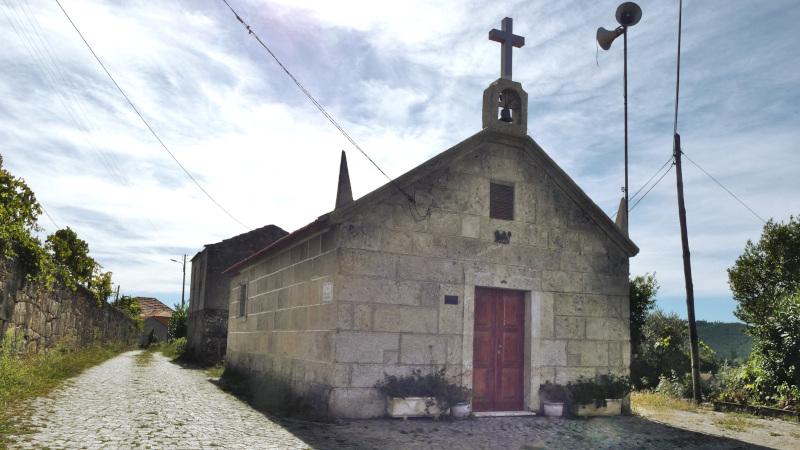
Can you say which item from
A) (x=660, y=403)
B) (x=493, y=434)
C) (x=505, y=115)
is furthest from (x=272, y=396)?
(x=660, y=403)

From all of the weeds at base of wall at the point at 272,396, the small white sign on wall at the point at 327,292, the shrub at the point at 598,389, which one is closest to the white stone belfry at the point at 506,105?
the small white sign on wall at the point at 327,292

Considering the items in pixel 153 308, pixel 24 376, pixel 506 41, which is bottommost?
pixel 24 376

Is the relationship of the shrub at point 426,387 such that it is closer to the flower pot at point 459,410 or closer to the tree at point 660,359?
the flower pot at point 459,410

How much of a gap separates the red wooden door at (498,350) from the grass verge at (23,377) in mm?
6631

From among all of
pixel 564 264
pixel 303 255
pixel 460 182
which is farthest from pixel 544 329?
pixel 303 255

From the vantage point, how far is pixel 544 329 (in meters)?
10.8

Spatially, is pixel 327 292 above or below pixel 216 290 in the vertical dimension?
below

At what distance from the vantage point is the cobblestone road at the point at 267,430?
7121 mm

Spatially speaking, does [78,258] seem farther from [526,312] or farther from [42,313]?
[526,312]

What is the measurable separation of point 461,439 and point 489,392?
2.48 meters

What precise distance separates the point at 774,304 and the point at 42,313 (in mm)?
17220

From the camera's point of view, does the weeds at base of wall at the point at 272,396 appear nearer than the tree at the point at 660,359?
Yes

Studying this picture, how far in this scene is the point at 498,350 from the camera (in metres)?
10.6

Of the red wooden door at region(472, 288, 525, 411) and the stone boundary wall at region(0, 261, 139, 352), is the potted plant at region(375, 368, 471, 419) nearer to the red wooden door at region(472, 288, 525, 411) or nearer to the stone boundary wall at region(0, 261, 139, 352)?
the red wooden door at region(472, 288, 525, 411)
